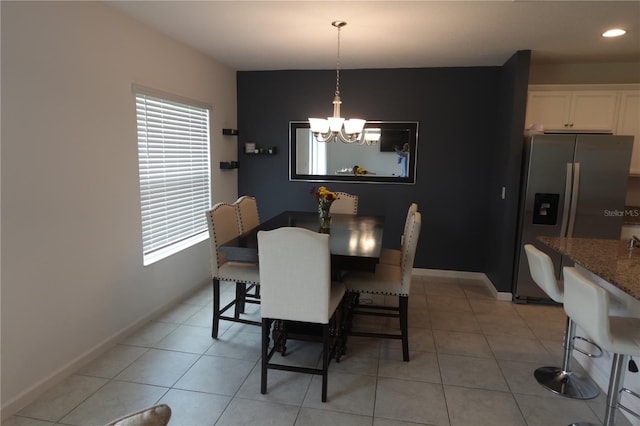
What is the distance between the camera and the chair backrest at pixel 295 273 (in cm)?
218

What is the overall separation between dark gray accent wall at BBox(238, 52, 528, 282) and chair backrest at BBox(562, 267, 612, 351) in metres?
2.50

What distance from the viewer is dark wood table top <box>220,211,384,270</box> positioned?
2396mm

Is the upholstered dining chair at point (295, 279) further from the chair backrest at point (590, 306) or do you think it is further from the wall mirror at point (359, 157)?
the wall mirror at point (359, 157)

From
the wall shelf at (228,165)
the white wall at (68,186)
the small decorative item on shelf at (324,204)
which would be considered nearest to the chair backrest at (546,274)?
the small decorative item on shelf at (324,204)

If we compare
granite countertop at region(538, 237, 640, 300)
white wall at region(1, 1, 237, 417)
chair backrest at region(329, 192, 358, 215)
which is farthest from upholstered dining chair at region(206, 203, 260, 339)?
granite countertop at region(538, 237, 640, 300)

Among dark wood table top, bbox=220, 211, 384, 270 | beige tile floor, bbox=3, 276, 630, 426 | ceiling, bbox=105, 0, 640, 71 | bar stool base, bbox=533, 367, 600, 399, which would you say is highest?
ceiling, bbox=105, 0, 640, 71

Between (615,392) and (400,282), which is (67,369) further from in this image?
(615,392)

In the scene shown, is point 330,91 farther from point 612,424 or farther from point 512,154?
point 612,424

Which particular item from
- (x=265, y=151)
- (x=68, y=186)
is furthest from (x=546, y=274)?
(x=265, y=151)

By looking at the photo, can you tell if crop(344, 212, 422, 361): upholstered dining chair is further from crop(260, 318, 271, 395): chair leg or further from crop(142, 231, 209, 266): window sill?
crop(142, 231, 209, 266): window sill

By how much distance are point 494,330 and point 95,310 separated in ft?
10.4

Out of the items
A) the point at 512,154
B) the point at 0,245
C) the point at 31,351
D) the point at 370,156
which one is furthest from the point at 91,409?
the point at 512,154

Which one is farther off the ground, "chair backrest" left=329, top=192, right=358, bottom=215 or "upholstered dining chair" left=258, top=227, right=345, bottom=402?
"chair backrest" left=329, top=192, right=358, bottom=215

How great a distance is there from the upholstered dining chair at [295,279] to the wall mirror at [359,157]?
2581 mm
